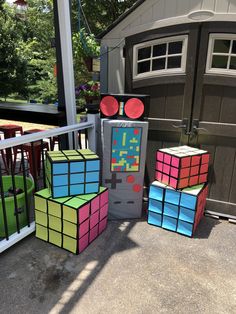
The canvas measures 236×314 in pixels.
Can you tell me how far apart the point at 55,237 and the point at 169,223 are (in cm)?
113

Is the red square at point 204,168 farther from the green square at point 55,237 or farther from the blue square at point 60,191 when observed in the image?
the green square at point 55,237

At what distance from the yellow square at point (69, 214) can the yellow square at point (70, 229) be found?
42 millimetres

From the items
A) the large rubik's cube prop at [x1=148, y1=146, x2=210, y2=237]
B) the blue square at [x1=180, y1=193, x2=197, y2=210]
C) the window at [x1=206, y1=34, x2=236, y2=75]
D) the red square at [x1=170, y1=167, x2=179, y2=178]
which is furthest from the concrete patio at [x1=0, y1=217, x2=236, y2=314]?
the window at [x1=206, y1=34, x2=236, y2=75]

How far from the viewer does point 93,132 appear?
109 inches

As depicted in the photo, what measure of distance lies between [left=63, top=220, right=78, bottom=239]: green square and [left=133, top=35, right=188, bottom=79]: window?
1.81m

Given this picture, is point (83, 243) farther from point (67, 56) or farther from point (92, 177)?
point (67, 56)

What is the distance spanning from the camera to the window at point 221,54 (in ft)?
8.19

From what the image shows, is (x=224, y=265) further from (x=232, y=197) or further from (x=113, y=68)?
(x=113, y=68)

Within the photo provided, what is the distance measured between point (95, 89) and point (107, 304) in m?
2.81

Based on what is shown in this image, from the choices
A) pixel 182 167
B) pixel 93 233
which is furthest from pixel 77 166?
pixel 182 167

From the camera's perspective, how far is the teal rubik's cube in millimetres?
2129

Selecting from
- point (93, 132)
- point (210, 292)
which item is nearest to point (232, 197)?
point (210, 292)

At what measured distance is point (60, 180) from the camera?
84.7 inches

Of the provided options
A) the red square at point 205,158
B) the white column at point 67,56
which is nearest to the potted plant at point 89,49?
the white column at point 67,56
